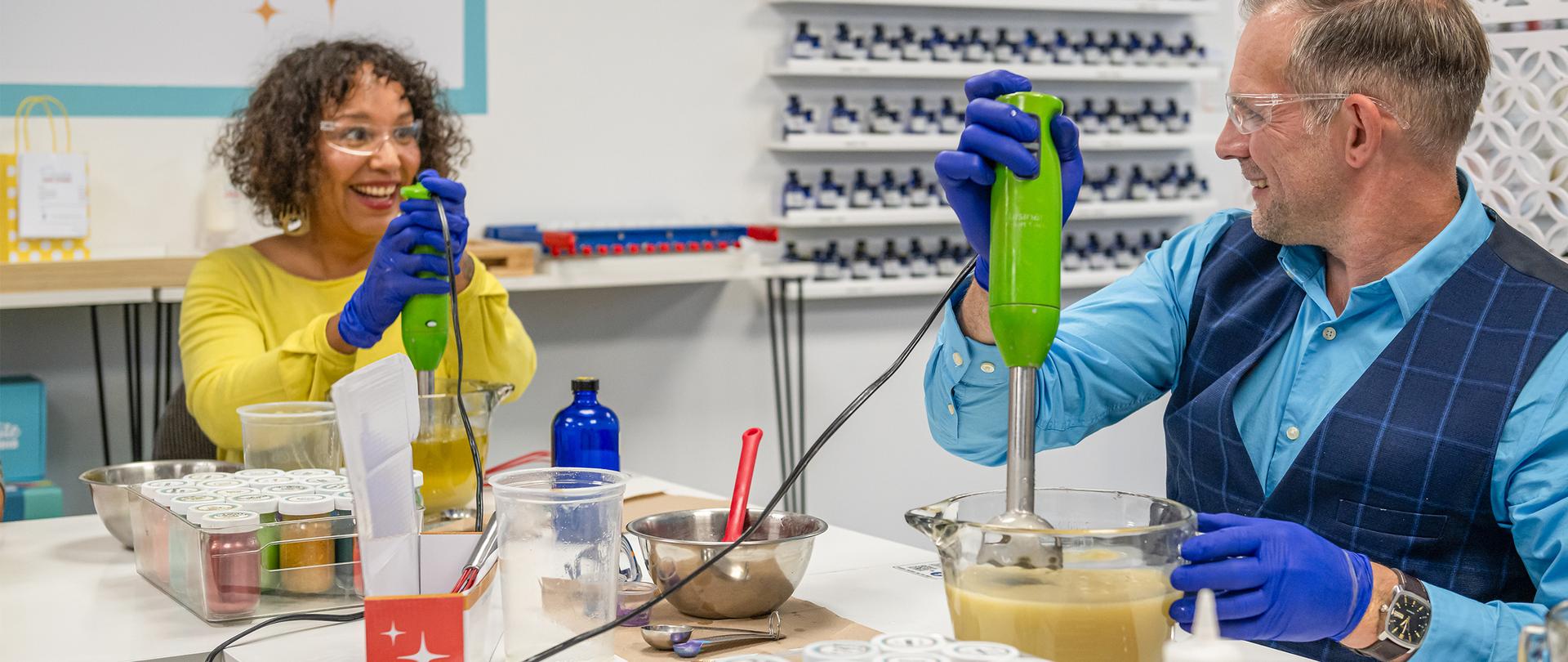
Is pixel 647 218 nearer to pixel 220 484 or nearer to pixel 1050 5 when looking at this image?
pixel 1050 5

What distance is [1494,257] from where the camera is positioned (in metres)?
1.56

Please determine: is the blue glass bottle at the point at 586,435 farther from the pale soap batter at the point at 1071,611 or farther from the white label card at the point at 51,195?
the white label card at the point at 51,195

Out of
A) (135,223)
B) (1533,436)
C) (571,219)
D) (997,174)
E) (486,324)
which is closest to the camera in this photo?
(997,174)

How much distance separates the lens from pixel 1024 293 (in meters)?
1.06

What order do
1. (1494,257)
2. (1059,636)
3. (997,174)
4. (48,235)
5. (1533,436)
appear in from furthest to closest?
(48,235) → (1494,257) → (1533,436) → (997,174) → (1059,636)

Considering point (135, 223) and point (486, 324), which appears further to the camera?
point (135, 223)

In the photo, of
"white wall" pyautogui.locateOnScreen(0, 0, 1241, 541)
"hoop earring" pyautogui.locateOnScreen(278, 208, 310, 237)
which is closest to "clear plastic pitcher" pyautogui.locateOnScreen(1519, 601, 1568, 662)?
"hoop earring" pyautogui.locateOnScreen(278, 208, 310, 237)

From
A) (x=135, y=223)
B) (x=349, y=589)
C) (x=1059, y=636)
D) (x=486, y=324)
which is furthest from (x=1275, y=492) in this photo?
(x=135, y=223)

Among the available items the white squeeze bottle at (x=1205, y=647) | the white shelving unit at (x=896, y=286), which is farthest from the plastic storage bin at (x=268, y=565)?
the white shelving unit at (x=896, y=286)

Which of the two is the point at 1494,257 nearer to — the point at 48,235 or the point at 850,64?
the point at 850,64

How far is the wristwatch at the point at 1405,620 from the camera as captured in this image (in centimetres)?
129

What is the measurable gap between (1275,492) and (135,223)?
2575mm

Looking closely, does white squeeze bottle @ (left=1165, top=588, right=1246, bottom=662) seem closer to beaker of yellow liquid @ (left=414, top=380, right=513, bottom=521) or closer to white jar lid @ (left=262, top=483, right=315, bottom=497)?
white jar lid @ (left=262, top=483, right=315, bottom=497)

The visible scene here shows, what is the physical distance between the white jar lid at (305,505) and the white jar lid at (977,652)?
2.55ft
